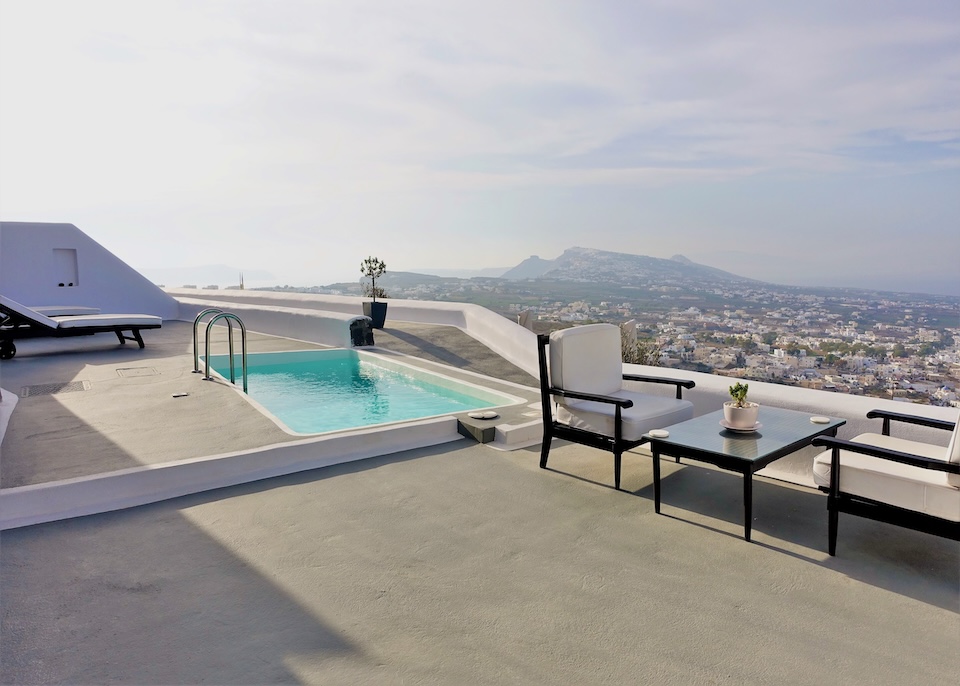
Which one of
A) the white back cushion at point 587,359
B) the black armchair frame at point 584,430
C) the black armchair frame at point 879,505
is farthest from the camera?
the white back cushion at point 587,359

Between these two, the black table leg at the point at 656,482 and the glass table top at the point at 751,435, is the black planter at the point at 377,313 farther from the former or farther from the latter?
the black table leg at the point at 656,482

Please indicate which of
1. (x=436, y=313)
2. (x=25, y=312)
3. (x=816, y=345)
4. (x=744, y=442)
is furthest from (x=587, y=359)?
(x=25, y=312)

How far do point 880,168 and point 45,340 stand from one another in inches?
971

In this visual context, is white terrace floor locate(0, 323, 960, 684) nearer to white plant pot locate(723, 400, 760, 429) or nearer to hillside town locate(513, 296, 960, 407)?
white plant pot locate(723, 400, 760, 429)

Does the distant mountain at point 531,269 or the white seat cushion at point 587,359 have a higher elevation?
the distant mountain at point 531,269

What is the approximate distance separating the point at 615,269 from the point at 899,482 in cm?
1930

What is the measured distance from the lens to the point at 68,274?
13.5 m

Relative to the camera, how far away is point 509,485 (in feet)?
11.6

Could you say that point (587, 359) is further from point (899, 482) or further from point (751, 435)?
point (899, 482)

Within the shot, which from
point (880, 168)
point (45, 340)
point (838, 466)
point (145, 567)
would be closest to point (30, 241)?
point (45, 340)

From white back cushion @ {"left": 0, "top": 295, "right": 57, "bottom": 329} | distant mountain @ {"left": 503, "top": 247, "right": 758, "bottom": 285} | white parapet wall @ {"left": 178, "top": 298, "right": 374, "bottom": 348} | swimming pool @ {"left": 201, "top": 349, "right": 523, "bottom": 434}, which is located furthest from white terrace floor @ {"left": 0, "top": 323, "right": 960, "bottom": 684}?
distant mountain @ {"left": 503, "top": 247, "right": 758, "bottom": 285}

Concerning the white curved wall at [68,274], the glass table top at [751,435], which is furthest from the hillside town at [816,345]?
the white curved wall at [68,274]

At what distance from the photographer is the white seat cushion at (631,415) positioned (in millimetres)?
3513

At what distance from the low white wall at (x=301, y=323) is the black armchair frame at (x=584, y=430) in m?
5.73
